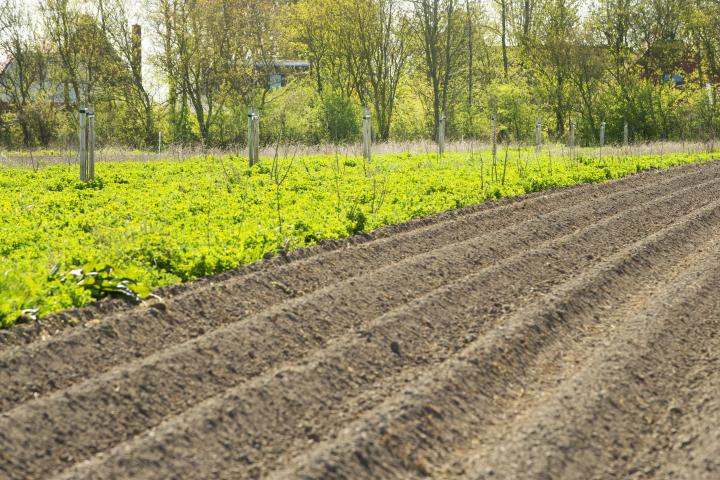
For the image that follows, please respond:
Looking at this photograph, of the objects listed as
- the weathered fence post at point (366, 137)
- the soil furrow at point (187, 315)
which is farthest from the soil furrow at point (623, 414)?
the weathered fence post at point (366, 137)

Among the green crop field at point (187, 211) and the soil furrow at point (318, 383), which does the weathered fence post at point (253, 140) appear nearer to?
the green crop field at point (187, 211)

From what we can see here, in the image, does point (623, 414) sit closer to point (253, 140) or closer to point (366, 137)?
point (253, 140)

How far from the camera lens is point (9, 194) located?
42.2 ft

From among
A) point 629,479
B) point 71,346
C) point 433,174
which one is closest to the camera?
point 629,479

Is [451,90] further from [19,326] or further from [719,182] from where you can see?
[19,326]

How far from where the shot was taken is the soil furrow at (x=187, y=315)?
5.05 m

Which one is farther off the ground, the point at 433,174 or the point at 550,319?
the point at 433,174

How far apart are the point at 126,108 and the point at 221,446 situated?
100 ft

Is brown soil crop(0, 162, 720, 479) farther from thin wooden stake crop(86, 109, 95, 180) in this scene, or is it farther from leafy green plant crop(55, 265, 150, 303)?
thin wooden stake crop(86, 109, 95, 180)

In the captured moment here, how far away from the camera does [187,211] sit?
10.4 meters

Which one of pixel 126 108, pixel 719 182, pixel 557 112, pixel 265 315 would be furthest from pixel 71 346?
pixel 557 112

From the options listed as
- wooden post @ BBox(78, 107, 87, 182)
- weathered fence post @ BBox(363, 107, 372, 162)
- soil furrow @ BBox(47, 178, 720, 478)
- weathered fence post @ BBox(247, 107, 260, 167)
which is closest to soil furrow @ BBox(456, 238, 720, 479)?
soil furrow @ BBox(47, 178, 720, 478)

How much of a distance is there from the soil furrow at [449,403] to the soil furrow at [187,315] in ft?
6.16

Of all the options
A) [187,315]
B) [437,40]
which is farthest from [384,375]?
[437,40]
